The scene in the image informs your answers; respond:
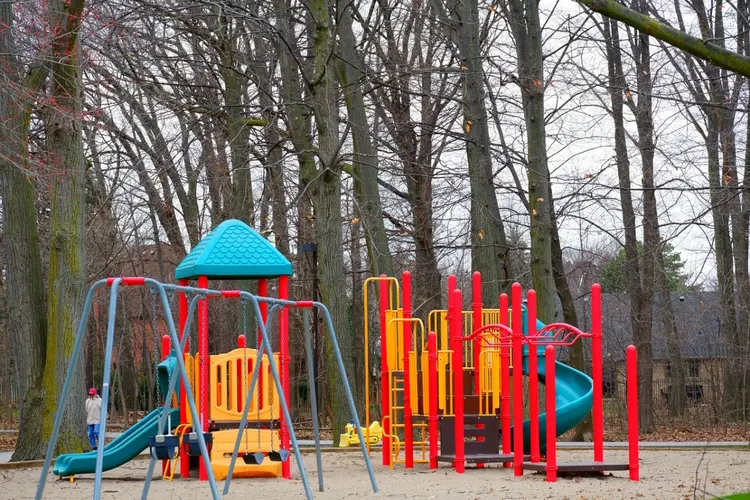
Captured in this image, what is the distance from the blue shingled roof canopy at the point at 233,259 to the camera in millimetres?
12891

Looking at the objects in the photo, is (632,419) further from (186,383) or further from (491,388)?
(186,383)

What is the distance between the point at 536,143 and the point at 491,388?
597 centimetres

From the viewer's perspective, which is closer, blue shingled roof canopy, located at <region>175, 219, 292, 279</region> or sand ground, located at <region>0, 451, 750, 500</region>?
sand ground, located at <region>0, 451, 750, 500</region>

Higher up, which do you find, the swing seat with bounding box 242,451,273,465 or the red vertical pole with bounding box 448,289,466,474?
the red vertical pole with bounding box 448,289,466,474

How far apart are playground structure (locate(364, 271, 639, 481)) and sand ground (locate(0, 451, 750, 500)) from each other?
302 millimetres

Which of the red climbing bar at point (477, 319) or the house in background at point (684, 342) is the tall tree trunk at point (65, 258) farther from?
the house in background at point (684, 342)

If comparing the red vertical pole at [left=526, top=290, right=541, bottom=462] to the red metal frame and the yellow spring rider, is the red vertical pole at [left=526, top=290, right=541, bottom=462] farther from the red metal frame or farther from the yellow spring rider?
the yellow spring rider

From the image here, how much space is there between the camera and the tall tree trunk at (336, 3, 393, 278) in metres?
19.5

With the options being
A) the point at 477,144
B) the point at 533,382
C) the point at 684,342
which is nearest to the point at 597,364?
the point at 533,382

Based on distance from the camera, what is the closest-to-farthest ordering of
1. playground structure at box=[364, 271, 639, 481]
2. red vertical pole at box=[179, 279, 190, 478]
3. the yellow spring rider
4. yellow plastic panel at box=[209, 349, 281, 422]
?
playground structure at box=[364, 271, 639, 481] < red vertical pole at box=[179, 279, 190, 478] < yellow plastic panel at box=[209, 349, 281, 422] < the yellow spring rider

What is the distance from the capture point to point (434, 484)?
1168 centimetres

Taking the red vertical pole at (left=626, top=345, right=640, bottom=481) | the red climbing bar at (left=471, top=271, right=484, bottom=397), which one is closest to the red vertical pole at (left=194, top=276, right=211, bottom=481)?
the red climbing bar at (left=471, top=271, right=484, bottom=397)

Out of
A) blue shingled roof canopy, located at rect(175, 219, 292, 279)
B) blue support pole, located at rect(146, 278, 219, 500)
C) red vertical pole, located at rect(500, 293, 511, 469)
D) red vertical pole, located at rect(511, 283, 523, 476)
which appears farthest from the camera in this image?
red vertical pole, located at rect(500, 293, 511, 469)

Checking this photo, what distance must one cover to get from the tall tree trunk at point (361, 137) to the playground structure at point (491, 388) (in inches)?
198
